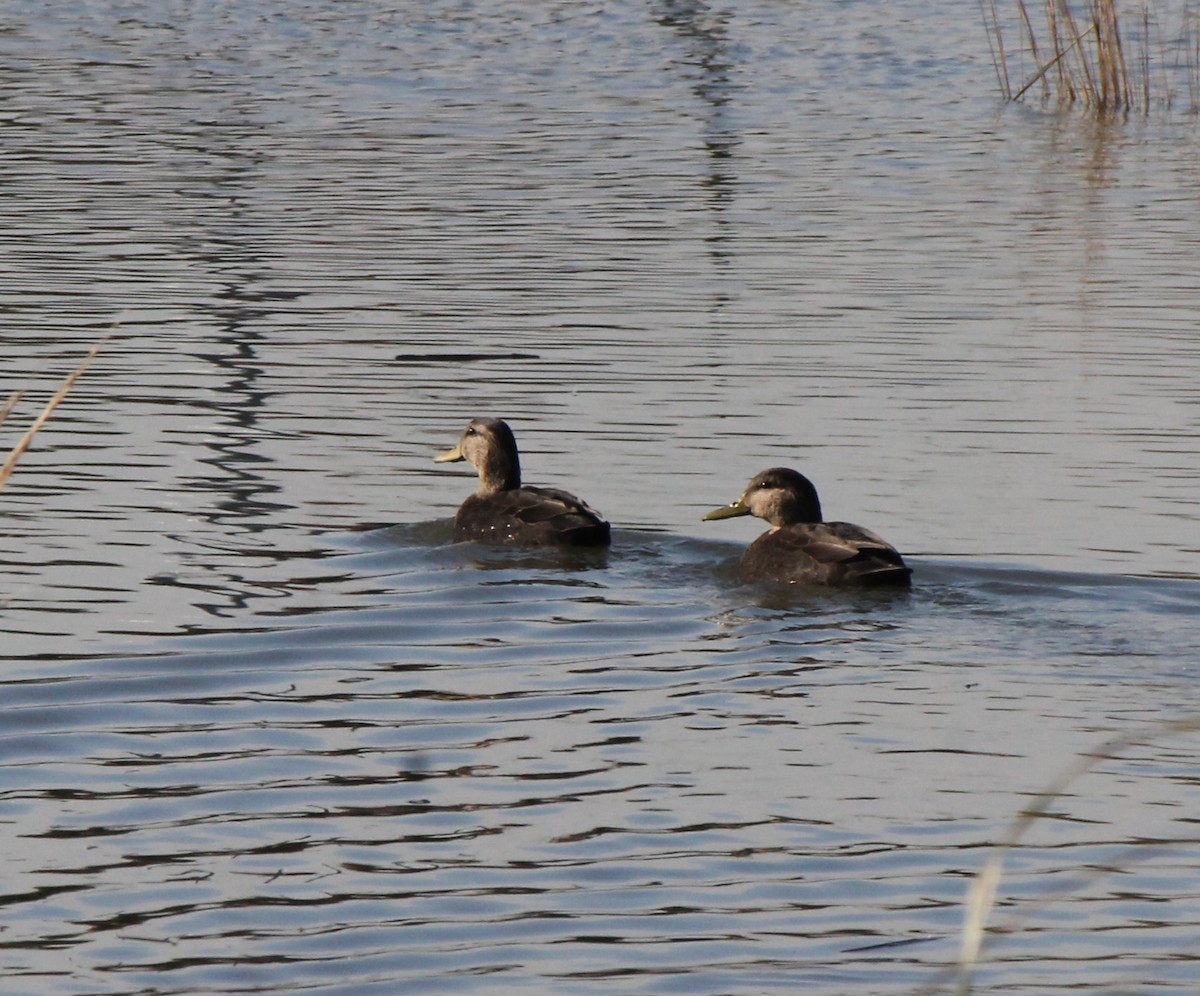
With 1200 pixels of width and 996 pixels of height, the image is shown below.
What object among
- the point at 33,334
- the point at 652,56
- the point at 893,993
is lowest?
the point at 893,993

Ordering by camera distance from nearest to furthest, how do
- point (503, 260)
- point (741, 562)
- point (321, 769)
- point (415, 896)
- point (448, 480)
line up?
point (415, 896) → point (321, 769) → point (741, 562) → point (448, 480) → point (503, 260)

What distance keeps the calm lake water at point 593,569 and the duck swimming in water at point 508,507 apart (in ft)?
0.43

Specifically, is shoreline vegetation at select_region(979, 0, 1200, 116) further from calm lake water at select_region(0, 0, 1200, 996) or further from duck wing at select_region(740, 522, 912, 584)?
duck wing at select_region(740, 522, 912, 584)

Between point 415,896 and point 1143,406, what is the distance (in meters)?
7.46

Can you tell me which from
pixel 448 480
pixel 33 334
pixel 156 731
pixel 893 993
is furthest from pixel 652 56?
pixel 893 993

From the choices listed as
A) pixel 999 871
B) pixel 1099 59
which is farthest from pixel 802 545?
pixel 1099 59

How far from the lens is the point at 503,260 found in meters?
16.8

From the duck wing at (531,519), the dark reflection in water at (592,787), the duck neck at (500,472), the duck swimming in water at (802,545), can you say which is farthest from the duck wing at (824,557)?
the duck neck at (500,472)

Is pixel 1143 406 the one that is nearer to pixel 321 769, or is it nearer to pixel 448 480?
pixel 448 480

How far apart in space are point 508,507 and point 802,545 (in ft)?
4.93

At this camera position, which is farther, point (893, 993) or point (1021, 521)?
point (1021, 521)

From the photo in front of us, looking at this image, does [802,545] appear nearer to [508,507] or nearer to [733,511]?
[733,511]

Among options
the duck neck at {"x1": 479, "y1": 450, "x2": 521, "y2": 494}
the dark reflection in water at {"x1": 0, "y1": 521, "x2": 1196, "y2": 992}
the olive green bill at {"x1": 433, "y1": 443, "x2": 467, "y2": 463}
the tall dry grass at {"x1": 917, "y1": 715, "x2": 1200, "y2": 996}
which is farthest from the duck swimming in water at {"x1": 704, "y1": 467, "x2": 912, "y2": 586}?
the tall dry grass at {"x1": 917, "y1": 715, "x2": 1200, "y2": 996}

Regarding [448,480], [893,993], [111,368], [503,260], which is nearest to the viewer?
[893,993]
